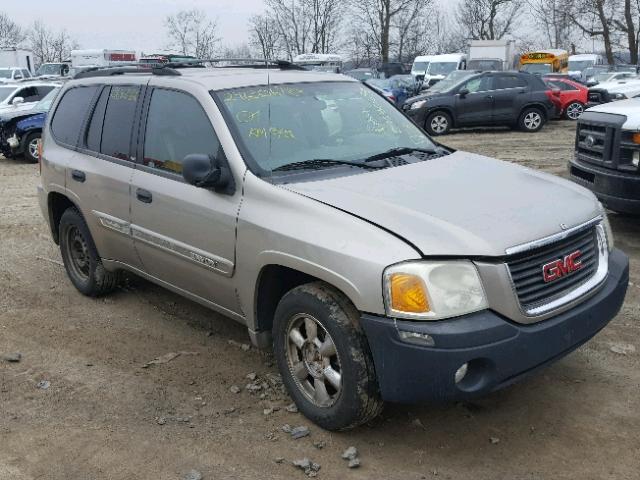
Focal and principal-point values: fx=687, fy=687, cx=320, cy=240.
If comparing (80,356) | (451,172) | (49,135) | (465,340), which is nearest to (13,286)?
(49,135)

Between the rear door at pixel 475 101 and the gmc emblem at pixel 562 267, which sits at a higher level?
the rear door at pixel 475 101

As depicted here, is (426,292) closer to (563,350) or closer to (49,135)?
(563,350)

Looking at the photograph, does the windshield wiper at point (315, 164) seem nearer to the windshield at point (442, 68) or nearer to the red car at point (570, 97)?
the red car at point (570, 97)

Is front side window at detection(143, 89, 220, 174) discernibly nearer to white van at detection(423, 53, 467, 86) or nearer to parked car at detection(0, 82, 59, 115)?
parked car at detection(0, 82, 59, 115)

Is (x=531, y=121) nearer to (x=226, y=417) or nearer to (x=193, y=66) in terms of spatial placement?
(x=193, y=66)

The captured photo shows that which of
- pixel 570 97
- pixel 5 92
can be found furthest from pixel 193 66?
pixel 570 97

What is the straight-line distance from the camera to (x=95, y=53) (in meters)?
36.6

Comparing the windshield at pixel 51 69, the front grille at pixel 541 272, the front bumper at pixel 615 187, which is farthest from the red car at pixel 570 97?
the windshield at pixel 51 69

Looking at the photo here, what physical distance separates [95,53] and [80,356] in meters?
35.4

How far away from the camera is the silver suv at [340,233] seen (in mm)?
2980

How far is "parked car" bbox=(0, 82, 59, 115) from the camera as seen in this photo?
596 inches

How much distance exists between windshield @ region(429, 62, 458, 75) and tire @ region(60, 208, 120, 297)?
28.1m

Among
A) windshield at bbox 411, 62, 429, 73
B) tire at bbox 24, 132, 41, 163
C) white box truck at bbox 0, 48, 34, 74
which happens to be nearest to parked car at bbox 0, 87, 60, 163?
tire at bbox 24, 132, 41, 163

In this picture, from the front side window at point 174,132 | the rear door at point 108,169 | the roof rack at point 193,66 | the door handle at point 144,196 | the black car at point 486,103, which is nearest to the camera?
the front side window at point 174,132
